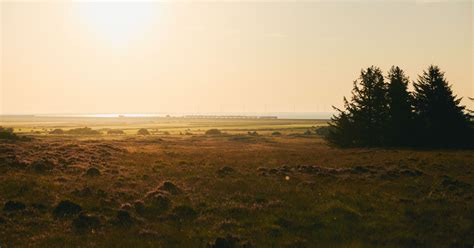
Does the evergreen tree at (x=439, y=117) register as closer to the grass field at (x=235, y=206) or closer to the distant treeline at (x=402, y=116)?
the distant treeline at (x=402, y=116)

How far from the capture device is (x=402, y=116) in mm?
45344

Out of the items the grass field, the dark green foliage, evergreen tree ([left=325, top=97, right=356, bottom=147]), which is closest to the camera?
the grass field

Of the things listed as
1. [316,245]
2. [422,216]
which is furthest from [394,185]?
[316,245]

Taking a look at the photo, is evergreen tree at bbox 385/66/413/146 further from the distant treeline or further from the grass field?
the grass field

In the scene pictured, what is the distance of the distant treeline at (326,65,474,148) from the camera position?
43.5m

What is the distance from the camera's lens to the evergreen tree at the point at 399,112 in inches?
1795

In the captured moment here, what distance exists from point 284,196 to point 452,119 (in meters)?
35.2

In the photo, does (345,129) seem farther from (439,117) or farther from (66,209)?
(66,209)

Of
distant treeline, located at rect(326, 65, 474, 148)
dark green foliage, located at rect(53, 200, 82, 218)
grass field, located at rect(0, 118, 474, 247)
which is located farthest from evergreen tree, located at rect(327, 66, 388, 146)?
dark green foliage, located at rect(53, 200, 82, 218)

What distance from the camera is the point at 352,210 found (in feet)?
51.3

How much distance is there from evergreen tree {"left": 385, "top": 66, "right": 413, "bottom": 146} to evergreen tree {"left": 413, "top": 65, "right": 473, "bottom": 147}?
4.42 feet

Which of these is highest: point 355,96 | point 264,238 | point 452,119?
point 355,96

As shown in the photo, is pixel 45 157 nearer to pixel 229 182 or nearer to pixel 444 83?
pixel 229 182

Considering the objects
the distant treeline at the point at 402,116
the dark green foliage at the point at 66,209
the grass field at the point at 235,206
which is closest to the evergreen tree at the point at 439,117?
the distant treeline at the point at 402,116
